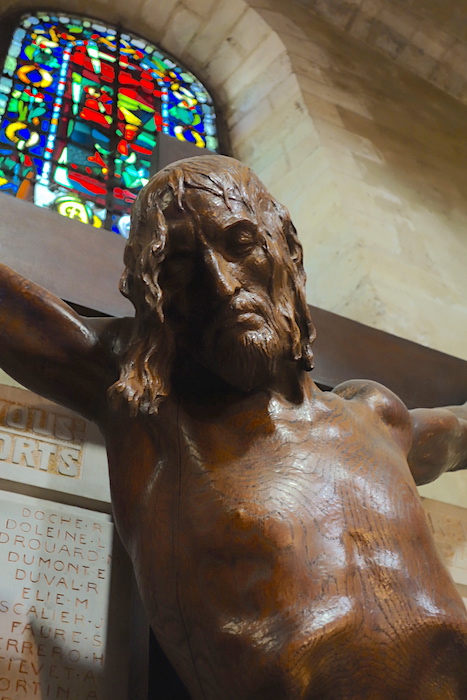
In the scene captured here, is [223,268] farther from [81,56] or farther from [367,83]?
[367,83]

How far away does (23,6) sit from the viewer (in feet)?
15.3

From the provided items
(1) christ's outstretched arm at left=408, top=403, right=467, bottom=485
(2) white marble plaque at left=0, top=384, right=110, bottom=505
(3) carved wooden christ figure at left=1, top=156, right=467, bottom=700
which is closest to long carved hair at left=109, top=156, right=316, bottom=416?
(3) carved wooden christ figure at left=1, top=156, right=467, bottom=700

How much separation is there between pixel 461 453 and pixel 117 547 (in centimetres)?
83

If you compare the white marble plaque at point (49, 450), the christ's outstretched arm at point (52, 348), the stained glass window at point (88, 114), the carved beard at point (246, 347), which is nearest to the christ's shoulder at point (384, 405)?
the carved beard at point (246, 347)

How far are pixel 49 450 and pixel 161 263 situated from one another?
2.41 feet

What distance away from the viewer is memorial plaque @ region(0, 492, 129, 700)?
159cm

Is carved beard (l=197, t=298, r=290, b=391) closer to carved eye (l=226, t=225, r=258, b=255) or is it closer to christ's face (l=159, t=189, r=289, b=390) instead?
christ's face (l=159, t=189, r=289, b=390)

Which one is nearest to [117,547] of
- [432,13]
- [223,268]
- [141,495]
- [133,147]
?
[141,495]

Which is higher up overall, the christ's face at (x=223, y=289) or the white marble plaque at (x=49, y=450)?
the christ's face at (x=223, y=289)

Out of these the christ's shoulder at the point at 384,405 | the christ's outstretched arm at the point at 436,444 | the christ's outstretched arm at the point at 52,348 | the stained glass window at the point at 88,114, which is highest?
the christ's shoulder at the point at 384,405

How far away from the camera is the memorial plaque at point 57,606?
1591mm

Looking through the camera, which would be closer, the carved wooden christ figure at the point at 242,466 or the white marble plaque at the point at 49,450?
the carved wooden christ figure at the point at 242,466

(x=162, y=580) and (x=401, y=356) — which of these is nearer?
(x=162, y=580)

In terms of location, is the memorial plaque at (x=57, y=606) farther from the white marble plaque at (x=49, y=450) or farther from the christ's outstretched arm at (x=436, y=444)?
the christ's outstretched arm at (x=436, y=444)
